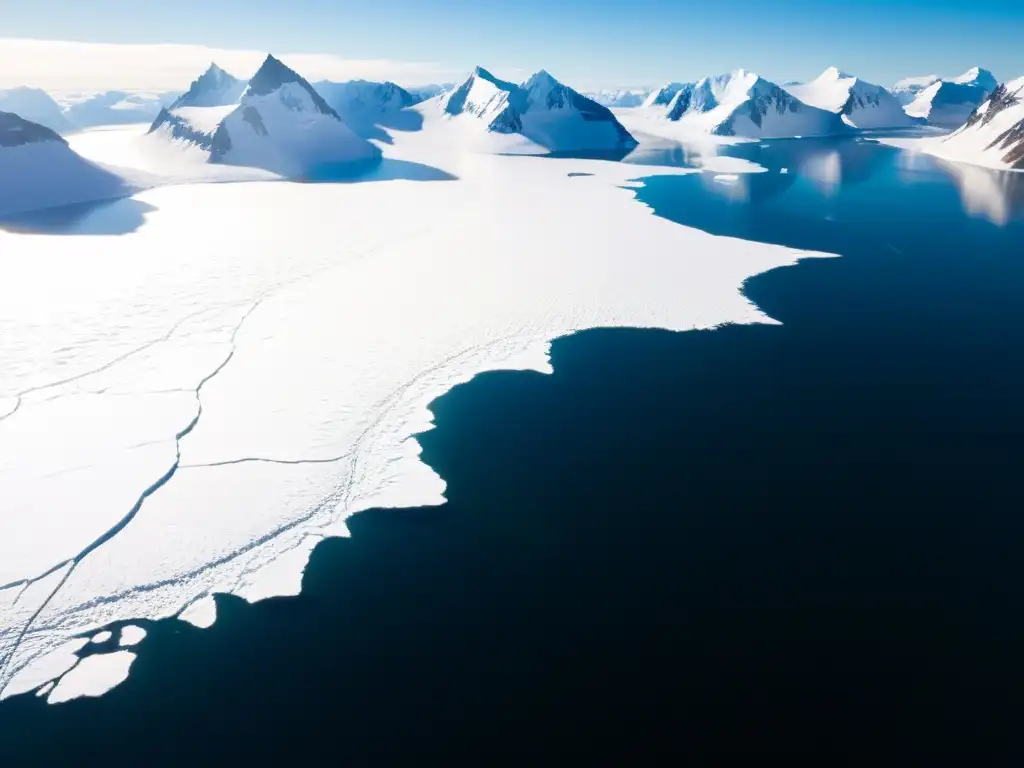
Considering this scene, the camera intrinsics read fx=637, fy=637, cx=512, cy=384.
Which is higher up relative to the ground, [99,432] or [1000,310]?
[1000,310]

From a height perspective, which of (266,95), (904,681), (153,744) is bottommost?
(153,744)

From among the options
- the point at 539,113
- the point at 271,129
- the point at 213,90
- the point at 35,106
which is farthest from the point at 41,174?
the point at 35,106

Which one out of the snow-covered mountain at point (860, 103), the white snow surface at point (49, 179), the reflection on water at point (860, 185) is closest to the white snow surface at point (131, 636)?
the reflection on water at point (860, 185)

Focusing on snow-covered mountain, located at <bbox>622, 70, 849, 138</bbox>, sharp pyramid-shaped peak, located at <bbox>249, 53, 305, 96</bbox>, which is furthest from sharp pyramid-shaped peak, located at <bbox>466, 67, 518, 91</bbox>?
sharp pyramid-shaped peak, located at <bbox>249, 53, 305, 96</bbox>

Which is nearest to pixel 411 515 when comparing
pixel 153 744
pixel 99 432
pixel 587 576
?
pixel 587 576

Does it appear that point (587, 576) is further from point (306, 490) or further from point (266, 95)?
point (266, 95)

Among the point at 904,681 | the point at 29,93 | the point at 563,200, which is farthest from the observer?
the point at 29,93

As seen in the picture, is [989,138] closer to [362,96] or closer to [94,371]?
[94,371]

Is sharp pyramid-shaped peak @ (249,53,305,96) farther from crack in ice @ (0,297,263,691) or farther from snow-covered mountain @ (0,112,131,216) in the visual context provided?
crack in ice @ (0,297,263,691)
